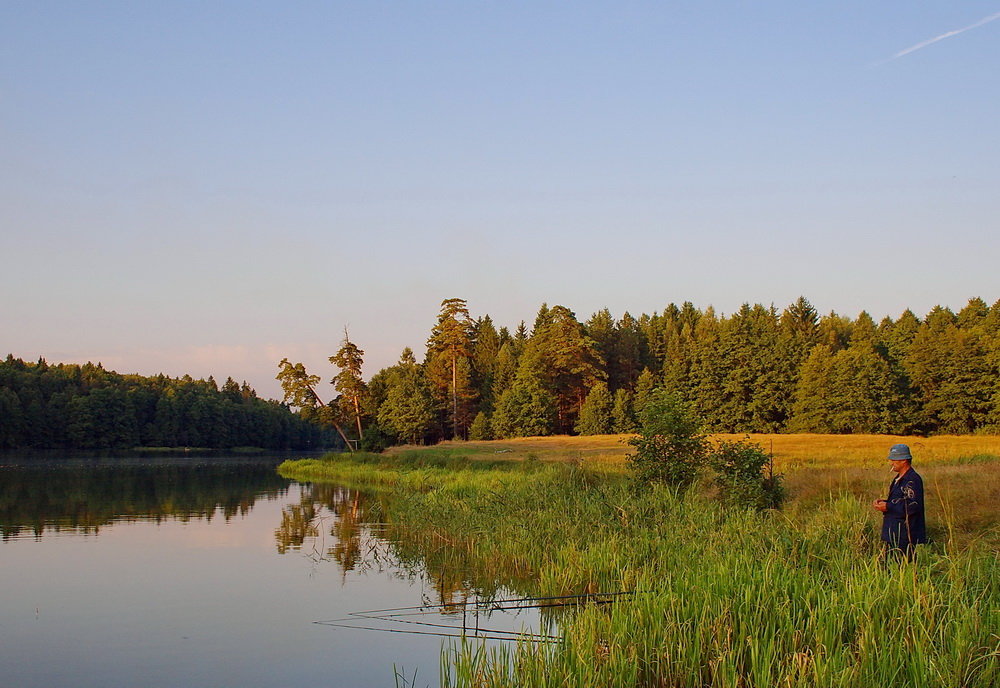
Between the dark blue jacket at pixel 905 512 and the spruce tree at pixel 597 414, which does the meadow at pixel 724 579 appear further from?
the spruce tree at pixel 597 414

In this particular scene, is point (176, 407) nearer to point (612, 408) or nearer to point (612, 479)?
point (612, 408)

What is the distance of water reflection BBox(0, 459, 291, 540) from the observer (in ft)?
100

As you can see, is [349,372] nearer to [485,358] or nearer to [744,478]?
[485,358]

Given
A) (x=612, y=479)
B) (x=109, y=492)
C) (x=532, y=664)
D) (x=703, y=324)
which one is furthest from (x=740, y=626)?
(x=703, y=324)

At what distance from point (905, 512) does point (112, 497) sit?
40089mm

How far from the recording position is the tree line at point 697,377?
240ft

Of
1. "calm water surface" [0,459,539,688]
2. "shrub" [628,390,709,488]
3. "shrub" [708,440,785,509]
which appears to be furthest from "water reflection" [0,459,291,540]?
"shrub" [708,440,785,509]

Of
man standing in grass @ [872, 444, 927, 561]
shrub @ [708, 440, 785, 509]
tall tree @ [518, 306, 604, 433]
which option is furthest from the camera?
tall tree @ [518, 306, 604, 433]

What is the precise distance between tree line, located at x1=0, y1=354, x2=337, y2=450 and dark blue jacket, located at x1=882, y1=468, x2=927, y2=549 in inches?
4025

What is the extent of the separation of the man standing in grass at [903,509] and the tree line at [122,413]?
102216 mm

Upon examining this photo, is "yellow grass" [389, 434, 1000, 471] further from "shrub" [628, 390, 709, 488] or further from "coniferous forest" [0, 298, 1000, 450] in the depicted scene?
"coniferous forest" [0, 298, 1000, 450]

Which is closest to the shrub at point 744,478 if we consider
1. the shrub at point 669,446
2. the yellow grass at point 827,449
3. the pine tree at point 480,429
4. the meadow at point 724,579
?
the meadow at point 724,579

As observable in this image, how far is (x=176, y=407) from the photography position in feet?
454

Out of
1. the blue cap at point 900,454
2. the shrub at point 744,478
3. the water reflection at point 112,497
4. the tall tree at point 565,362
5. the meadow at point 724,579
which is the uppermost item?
the tall tree at point 565,362
